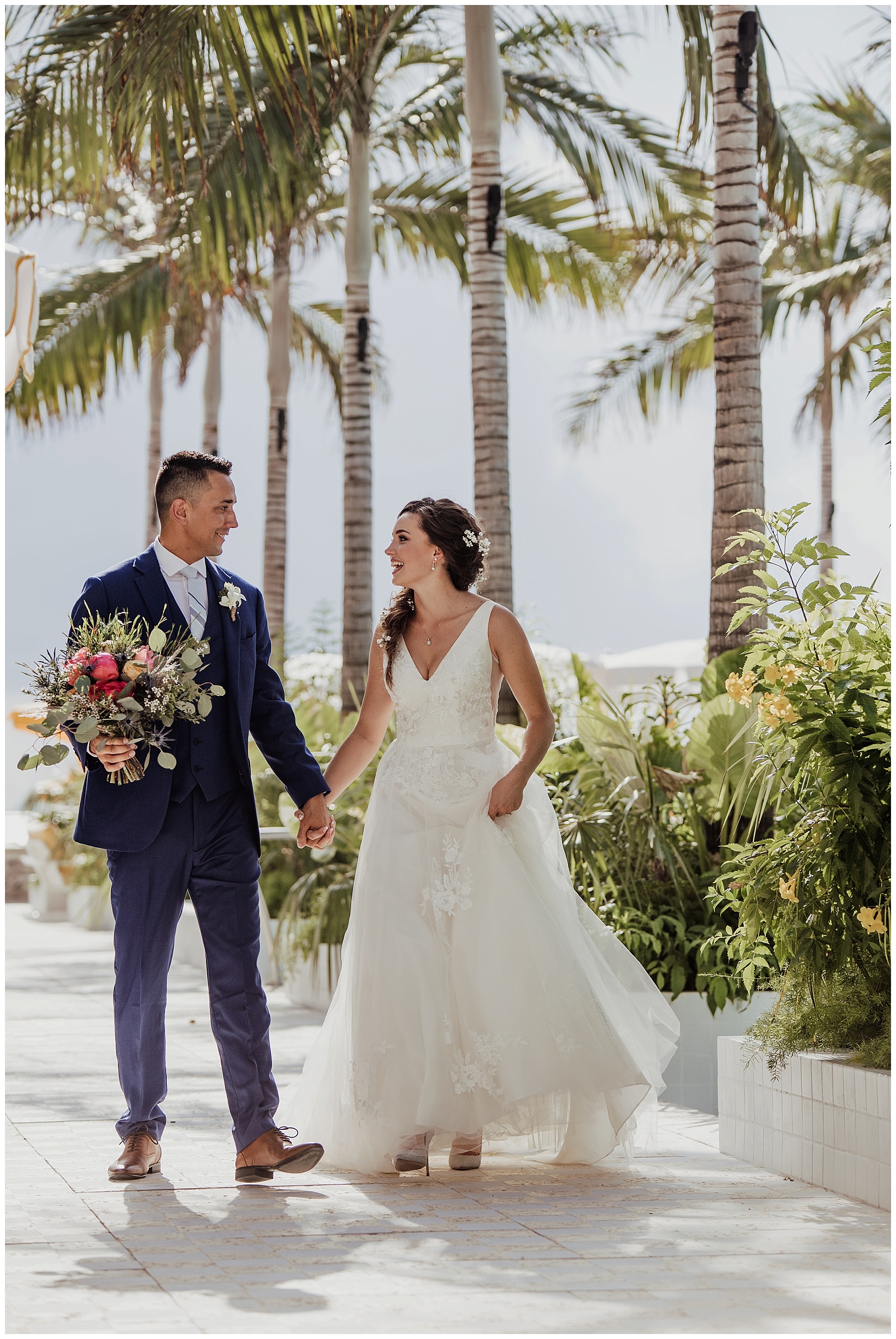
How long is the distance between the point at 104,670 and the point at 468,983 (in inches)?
54.5

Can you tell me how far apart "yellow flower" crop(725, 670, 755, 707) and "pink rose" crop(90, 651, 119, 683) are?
1875 mm

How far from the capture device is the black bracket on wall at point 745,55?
748 cm

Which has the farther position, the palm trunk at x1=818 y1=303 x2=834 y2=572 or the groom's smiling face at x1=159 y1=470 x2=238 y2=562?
the palm trunk at x1=818 y1=303 x2=834 y2=572

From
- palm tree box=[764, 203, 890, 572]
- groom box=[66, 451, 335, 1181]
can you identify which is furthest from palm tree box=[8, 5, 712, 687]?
palm tree box=[764, 203, 890, 572]

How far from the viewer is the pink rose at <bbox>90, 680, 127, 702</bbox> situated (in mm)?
4066

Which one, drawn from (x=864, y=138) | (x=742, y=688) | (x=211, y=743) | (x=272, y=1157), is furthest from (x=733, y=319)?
(x=864, y=138)

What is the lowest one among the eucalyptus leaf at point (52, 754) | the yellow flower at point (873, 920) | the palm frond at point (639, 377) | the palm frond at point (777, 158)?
the yellow flower at point (873, 920)

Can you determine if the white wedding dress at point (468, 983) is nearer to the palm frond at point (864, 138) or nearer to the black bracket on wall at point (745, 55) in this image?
the black bracket on wall at point (745, 55)

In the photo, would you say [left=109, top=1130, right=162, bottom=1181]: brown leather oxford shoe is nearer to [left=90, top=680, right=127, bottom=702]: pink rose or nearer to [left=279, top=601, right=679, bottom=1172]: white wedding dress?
[left=279, top=601, right=679, bottom=1172]: white wedding dress

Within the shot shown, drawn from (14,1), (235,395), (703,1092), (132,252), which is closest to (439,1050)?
(703,1092)

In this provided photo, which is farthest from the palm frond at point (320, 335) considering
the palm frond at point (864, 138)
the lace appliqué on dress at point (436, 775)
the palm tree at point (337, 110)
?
the lace appliqué on dress at point (436, 775)

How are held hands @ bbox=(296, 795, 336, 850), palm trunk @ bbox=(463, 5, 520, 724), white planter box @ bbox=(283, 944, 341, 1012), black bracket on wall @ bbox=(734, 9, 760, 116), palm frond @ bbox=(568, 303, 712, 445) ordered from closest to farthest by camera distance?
held hands @ bbox=(296, 795, 336, 850)
black bracket on wall @ bbox=(734, 9, 760, 116)
white planter box @ bbox=(283, 944, 341, 1012)
palm trunk @ bbox=(463, 5, 520, 724)
palm frond @ bbox=(568, 303, 712, 445)

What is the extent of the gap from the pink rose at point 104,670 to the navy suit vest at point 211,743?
0.82 ft

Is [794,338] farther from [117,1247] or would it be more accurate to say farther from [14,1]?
[117,1247]
